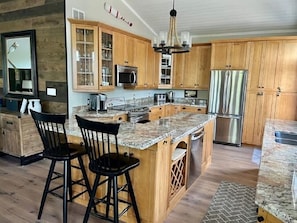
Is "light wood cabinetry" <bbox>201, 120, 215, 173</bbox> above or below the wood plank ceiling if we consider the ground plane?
below

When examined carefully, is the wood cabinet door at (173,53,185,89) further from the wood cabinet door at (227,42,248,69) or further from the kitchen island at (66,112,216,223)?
the kitchen island at (66,112,216,223)

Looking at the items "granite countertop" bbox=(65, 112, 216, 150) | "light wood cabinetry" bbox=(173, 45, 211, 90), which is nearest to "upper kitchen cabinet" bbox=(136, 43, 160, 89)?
"light wood cabinetry" bbox=(173, 45, 211, 90)

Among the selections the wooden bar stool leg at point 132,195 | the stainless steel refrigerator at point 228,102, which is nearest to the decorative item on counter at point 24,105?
the wooden bar stool leg at point 132,195

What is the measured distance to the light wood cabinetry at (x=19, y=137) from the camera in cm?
366

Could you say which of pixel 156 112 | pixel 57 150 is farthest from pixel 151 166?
pixel 156 112

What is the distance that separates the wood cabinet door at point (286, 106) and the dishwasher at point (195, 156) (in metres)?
2.69

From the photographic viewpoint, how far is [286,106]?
4.78m

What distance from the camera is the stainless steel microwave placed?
4316 millimetres

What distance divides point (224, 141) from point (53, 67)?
4.04 meters

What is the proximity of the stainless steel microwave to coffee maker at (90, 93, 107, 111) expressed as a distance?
0.44 m

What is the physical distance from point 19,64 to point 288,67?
5487 mm

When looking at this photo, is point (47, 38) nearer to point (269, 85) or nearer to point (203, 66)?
point (203, 66)

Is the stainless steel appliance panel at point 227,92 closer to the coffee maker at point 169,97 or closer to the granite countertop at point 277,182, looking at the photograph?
the coffee maker at point 169,97

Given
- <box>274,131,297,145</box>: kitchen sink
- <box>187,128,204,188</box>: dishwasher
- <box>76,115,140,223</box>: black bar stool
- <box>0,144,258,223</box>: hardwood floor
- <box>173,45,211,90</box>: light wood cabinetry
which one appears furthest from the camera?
<box>173,45,211,90</box>: light wood cabinetry
